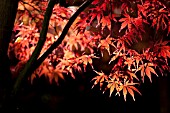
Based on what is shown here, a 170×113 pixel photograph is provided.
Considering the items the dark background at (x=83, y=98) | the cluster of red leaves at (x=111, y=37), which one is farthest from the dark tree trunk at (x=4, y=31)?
the dark background at (x=83, y=98)

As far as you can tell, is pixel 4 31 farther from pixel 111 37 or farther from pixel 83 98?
pixel 83 98

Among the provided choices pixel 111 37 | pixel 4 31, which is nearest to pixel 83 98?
pixel 111 37

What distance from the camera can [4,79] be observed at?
2.22 m

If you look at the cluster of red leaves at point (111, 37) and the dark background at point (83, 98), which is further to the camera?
the dark background at point (83, 98)

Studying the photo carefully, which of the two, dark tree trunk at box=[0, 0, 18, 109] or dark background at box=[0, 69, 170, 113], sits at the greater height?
dark tree trunk at box=[0, 0, 18, 109]

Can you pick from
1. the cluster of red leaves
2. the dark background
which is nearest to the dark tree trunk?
the cluster of red leaves

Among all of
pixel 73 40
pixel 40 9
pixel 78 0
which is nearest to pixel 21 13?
pixel 40 9

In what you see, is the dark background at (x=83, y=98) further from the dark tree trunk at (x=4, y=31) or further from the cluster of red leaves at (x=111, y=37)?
the dark tree trunk at (x=4, y=31)

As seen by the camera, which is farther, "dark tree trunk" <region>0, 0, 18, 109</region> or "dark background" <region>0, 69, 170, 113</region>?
"dark background" <region>0, 69, 170, 113</region>

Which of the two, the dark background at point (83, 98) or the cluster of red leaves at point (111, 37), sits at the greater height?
the cluster of red leaves at point (111, 37)

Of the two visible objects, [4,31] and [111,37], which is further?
[111,37]

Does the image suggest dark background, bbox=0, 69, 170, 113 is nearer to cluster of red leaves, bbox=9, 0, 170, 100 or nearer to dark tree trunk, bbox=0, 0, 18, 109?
cluster of red leaves, bbox=9, 0, 170, 100

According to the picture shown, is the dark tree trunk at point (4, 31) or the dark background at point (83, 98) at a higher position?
the dark tree trunk at point (4, 31)

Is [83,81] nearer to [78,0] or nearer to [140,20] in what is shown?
[78,0]
